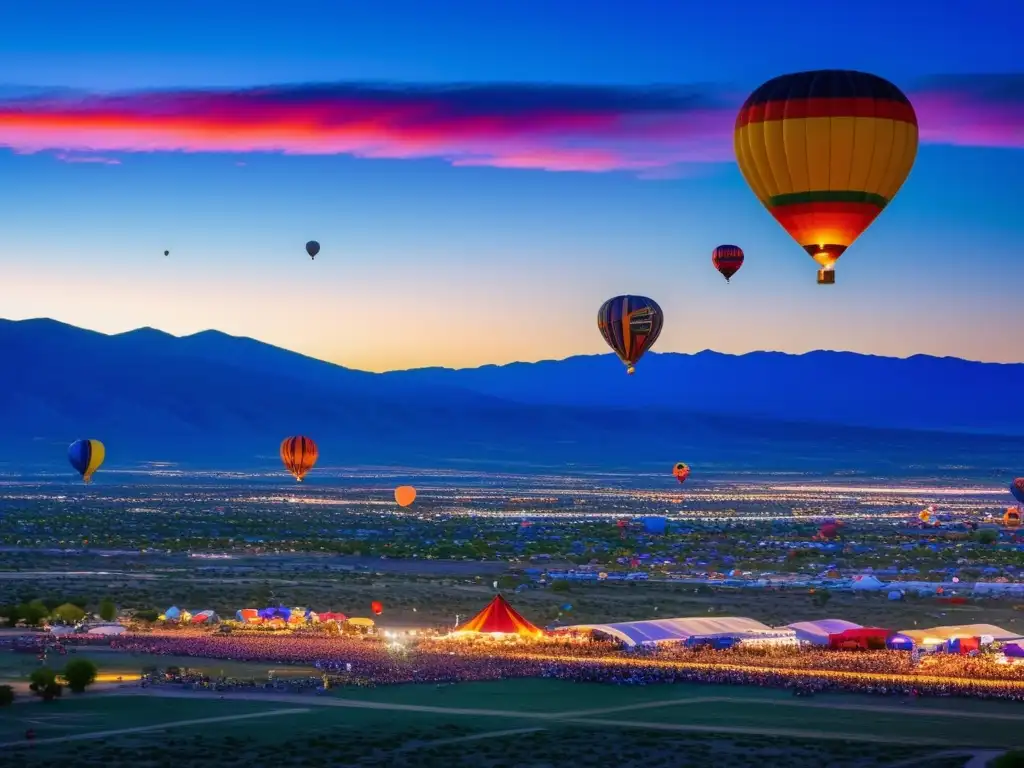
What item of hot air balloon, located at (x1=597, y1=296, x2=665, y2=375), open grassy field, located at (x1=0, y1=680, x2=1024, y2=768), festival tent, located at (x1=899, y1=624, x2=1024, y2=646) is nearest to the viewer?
open grassy field, located at (x1=0, y1=680, x2=1024, y2=768)

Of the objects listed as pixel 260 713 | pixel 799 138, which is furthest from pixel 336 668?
pixel 799 138

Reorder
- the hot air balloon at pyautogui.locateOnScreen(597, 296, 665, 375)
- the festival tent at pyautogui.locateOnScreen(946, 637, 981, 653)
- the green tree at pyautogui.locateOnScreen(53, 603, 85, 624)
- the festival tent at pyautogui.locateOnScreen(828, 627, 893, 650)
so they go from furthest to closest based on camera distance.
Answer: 1. the hot air balloon at pyautogui.locateOnScreen(597, 296, 665, 375)
2. the green tree at pyautogui.locateOnScreen(53, 603, 85, 624)
3. the festival tent at pyautogui.locateOnScreen(828, 627, 893, 650)
4. the festival tent at pyautogui.locateOnScreen(946, 637, 981, 653)

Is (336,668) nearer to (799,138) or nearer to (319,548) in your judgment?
(799,138)

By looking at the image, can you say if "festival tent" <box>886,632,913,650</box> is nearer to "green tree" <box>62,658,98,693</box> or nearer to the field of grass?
the field of grass

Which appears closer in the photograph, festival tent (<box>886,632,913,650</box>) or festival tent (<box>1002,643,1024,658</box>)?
festival tent (<box>1002,643,1024,658</box>)

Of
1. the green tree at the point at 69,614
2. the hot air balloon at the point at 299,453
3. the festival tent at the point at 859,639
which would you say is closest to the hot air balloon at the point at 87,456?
the hot air balloon at the point at 299,453

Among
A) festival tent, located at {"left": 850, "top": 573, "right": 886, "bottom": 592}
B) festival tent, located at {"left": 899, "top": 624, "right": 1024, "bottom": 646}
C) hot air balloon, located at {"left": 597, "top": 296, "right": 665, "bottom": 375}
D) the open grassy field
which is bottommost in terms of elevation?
the open grassy field

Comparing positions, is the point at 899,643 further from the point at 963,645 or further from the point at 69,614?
the point at 69,614

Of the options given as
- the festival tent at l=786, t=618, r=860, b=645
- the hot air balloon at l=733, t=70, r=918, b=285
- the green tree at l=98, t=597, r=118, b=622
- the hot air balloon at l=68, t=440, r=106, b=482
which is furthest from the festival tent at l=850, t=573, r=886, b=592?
the hot air balloon at l=68, t=440, r=106, b=482
